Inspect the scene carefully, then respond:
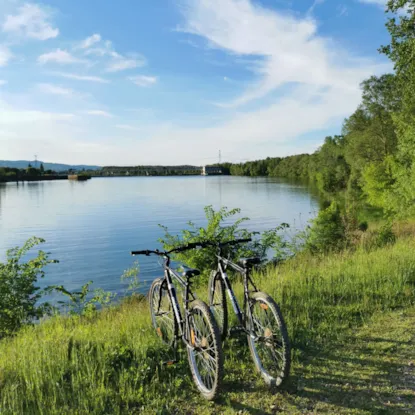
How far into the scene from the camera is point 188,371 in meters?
3.73

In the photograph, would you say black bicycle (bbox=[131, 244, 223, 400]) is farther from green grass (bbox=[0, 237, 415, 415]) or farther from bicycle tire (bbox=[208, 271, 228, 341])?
bicycle tire (bbox=[208, 271, 228, 341])

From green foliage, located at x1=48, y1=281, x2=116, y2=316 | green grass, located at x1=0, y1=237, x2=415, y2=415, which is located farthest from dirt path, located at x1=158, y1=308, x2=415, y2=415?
green foliage, located at x1=48, y1=281, x2=116, y2=316

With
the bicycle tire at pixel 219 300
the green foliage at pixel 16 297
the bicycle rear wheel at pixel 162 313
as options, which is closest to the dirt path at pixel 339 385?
the bicycle tire at pixel 219 300

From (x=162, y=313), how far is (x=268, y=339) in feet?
5.20

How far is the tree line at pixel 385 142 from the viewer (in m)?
16.4

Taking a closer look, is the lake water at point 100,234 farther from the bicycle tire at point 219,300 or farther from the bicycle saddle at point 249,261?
the bicycle saddle at point 249,261

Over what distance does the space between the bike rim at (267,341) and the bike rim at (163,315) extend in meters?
1.04

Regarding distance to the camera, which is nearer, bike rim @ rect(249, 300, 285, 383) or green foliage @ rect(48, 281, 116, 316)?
bike rim @ rect(249, 300, 285, 383)

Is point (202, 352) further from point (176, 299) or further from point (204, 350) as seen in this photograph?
point (176, 299)

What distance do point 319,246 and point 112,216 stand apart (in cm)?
2628

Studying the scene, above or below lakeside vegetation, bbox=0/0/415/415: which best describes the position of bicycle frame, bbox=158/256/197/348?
above

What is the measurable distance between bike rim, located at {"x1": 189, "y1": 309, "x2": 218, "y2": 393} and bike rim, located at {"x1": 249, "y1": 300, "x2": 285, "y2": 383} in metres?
0.52

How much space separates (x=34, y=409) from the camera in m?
3.06

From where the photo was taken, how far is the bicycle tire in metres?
4.15
